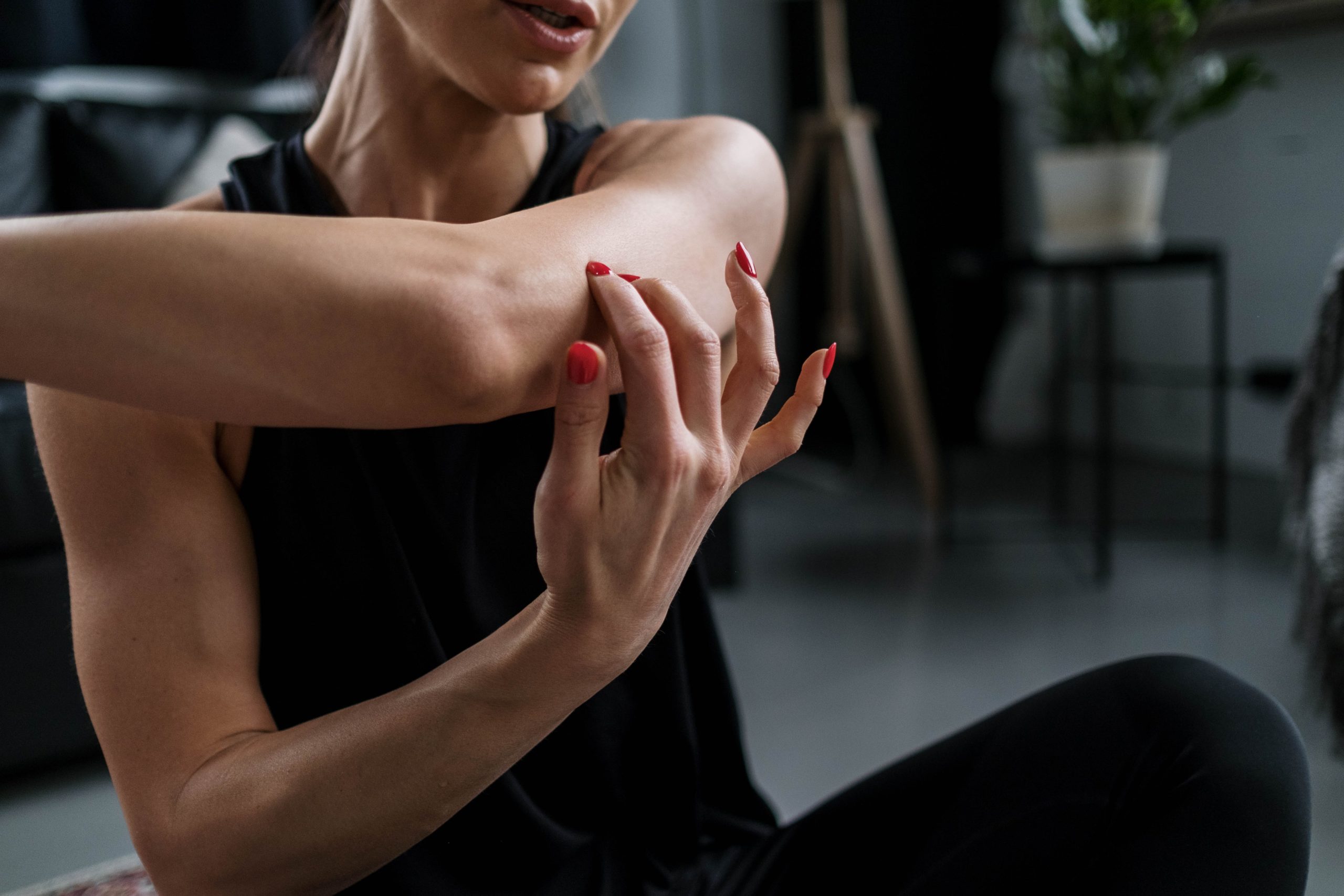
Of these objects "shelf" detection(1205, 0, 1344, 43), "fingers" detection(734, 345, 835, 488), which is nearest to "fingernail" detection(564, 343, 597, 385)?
"fingers" detection(734, 345, 835, 488)

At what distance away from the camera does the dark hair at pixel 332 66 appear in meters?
0.78

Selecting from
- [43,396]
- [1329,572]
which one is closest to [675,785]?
[43,396]

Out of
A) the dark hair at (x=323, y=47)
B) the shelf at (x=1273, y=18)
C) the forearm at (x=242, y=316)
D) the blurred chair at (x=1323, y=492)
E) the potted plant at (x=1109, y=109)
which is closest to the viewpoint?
the forearm at (x=242, y=316)

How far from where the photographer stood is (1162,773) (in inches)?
23.8

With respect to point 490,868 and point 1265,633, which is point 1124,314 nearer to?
point 1265,633

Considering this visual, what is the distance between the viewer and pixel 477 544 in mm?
649

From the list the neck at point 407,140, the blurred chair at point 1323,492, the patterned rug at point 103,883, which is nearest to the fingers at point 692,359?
the neck at point 407,140

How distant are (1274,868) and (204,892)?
50cm

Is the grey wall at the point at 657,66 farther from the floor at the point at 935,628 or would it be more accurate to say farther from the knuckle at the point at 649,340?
the knuckle at the point at 649,340

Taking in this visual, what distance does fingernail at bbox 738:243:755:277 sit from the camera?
0.48 meters

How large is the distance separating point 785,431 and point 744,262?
0.25ft

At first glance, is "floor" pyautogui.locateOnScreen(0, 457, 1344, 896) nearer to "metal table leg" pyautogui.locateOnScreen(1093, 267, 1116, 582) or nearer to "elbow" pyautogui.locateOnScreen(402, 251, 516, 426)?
"metal table leg" pyautogui.locateOnScreen(1093, 267, 1116, 582)

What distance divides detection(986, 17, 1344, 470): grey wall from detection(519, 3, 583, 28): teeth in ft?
7.88

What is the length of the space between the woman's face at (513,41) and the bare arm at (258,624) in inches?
6.9
